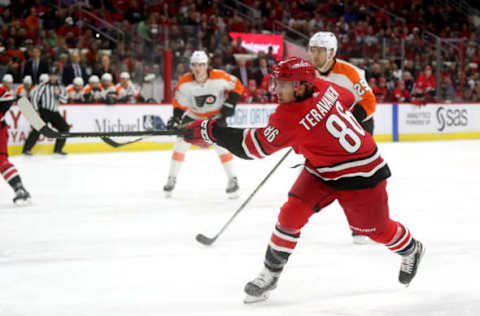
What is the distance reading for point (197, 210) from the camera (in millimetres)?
5445

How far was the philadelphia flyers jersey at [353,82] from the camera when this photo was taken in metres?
4.30

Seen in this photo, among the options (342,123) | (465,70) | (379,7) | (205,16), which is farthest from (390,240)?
(379,7)

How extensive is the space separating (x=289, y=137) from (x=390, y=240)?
2.25ft

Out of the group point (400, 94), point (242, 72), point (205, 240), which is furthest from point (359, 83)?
point (400, 94)

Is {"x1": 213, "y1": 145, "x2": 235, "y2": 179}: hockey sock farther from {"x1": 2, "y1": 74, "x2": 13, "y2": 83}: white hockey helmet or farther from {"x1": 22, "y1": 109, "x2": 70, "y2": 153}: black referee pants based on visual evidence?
{"x1": 2, "y1": 74, "x2": 13, "y2": 83}: white hockey helmet

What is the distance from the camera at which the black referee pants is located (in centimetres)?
993

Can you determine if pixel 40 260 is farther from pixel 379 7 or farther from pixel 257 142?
pixel 379 7

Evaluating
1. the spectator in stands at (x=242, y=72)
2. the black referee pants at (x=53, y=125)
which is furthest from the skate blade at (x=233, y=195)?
the spectator in stands at (x=242, y=72)

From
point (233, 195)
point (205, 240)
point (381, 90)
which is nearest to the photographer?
point (205, 240)

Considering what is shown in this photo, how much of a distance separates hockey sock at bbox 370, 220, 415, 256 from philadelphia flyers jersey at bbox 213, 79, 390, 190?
231 mm

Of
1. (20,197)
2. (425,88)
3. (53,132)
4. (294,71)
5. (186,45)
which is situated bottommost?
(425,88)

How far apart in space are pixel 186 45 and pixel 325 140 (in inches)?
377

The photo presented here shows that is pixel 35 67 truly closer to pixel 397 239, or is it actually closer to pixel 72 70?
pixel 72 70

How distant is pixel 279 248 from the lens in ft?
9.24
